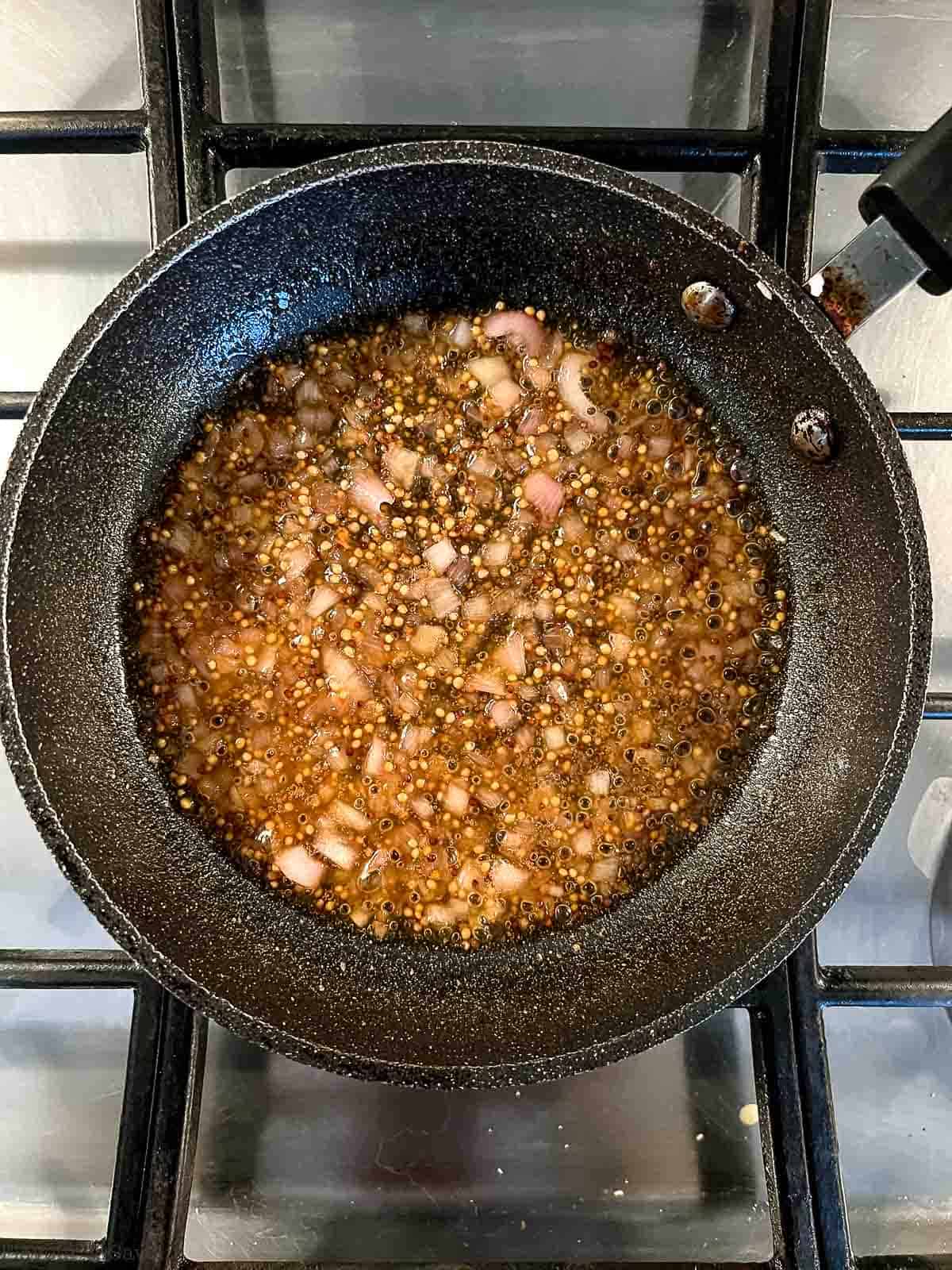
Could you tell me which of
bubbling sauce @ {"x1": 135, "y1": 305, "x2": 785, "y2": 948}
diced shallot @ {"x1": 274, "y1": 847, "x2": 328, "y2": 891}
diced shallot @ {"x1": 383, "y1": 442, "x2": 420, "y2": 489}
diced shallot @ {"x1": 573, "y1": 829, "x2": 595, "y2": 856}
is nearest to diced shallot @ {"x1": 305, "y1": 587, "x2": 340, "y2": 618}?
bubbling sauce @ {"x1": 135, "y1": 305, "x2": 785, "y2": 948}

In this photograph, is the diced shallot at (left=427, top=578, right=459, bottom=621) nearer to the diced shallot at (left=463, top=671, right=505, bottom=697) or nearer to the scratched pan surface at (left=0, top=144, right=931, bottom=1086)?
the diced shallot at (left=463, top=671, right=505, bottom=697)

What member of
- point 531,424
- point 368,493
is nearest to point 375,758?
point 368,493

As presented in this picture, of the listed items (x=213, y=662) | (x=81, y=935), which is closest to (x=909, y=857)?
(x=213, y=662)

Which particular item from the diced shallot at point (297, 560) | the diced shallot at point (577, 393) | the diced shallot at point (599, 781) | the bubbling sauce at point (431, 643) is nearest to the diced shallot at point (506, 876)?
the bubbling sauce at point (431, 643)

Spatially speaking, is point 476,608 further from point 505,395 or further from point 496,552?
point 505,395

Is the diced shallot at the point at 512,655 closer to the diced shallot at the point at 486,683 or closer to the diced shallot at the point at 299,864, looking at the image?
the diced shallot at the point at 486,683

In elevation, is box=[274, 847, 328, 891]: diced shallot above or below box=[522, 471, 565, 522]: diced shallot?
below
